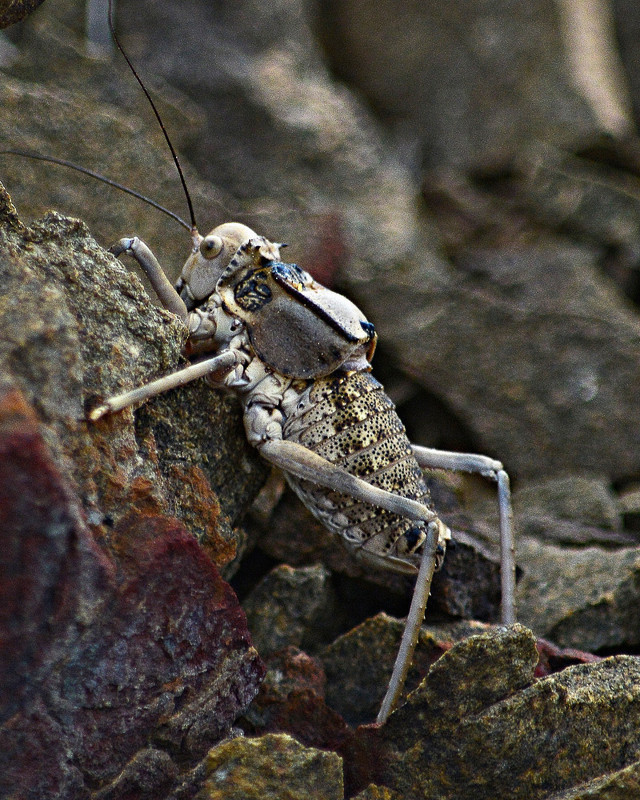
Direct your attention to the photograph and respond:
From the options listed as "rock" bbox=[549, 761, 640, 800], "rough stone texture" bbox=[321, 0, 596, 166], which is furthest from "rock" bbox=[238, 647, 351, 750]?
"rough stone texture" bbox=[321, 0, 596, 166]

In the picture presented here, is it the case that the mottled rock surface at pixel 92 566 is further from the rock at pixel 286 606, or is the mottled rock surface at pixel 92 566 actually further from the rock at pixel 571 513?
the rock at pixel 571 513

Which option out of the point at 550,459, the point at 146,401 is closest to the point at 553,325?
the point at 550,459

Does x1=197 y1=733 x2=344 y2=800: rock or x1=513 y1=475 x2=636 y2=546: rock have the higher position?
x1=513 y1=475 x2=636 y2=546: rock

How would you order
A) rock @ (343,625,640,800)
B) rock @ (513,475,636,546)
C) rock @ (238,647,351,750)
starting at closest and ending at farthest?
rock @ (343,625,640,800) → rock @ (238,647,351,750) → rock @ (513,475,636,546)

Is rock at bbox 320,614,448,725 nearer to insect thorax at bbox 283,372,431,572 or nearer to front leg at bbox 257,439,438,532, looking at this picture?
insect thorax at bbox 283,372,431,572

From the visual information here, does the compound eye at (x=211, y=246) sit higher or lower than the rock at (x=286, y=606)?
higher

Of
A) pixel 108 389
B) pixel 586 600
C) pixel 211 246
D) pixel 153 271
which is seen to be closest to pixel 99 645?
pixel 108 389

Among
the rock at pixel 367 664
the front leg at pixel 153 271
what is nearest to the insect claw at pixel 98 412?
the front leg at pixel 153 271
